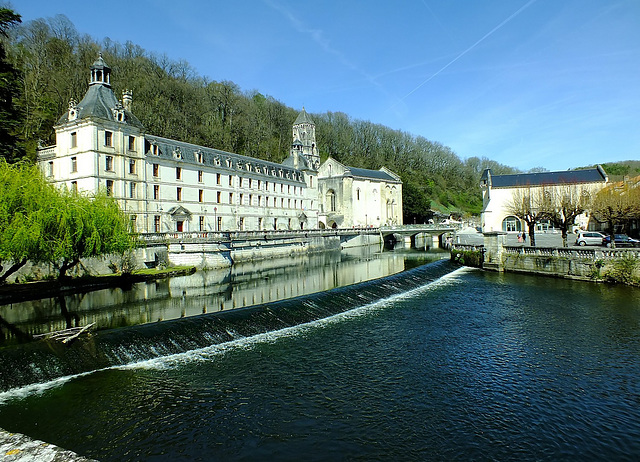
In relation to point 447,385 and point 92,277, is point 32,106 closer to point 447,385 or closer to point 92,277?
point 92,277

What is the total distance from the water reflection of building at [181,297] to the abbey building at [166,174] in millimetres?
7247

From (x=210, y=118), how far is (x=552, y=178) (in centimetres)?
4869

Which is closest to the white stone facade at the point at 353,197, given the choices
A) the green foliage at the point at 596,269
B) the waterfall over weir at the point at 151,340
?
the green foliage at the point at 596,269

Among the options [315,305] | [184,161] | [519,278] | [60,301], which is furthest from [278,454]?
[184,161]

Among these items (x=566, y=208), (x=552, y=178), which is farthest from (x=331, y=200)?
(x=566, y=208)

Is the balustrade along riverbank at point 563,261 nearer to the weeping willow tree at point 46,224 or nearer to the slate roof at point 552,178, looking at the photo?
the slate roof at point 552,178

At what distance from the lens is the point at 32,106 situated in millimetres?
38250

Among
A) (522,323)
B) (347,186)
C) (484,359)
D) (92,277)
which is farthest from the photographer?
(347,186)

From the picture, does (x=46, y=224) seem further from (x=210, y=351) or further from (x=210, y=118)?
(x=210, y=118)

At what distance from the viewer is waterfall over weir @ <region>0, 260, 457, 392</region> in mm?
9648

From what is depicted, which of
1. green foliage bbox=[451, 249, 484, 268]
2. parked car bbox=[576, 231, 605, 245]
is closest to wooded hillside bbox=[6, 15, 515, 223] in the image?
green foliage bbox=[451, 249, 484, 268]

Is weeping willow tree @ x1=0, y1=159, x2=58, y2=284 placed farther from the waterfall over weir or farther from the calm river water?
the calm river water

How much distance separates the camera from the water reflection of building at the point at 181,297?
15344 mm

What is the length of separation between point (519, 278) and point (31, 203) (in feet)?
89.2
